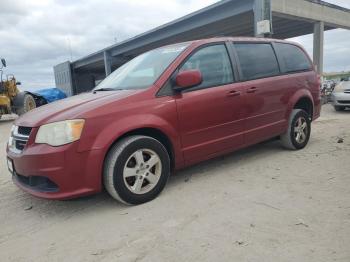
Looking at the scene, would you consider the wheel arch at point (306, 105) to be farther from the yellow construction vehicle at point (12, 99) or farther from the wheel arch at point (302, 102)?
the yellow construction vehicle at point (12, 99)

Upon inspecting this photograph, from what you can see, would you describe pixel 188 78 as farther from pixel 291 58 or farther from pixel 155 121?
pixel 291 58

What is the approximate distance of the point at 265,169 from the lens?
462cm

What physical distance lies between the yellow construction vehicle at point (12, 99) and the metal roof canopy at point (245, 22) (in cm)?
909

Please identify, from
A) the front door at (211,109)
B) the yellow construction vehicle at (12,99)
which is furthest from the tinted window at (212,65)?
the yellow construction vehicle at (12,99)

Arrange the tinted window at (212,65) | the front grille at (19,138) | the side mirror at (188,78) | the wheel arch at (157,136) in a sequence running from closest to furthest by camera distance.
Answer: the front grille at (19,138) → the wheel arch at (157,136) → the side mirror at (188,78) → the tinted window at (212,65)

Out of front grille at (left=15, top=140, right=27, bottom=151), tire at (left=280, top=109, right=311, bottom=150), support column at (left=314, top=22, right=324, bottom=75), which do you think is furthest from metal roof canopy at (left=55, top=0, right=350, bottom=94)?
front grille at (left=15, top=140, right=27, bottom=151)

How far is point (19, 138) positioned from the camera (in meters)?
3.63

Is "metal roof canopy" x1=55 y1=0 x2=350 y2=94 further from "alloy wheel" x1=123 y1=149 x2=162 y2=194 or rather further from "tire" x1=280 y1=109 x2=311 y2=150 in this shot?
"alloy wheel" x1=123 y1=149 x2=162 y2=194

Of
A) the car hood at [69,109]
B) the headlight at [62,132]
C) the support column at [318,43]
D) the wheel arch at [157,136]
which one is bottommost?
the wheel arch at [157,136]

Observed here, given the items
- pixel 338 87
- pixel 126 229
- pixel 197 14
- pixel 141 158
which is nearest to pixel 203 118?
pixel 141 158

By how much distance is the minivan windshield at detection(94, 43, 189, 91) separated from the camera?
13.3ft

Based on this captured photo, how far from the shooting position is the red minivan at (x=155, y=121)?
3328 mm

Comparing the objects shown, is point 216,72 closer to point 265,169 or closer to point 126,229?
point 265,169

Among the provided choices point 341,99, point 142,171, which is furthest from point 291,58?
point 341,99
